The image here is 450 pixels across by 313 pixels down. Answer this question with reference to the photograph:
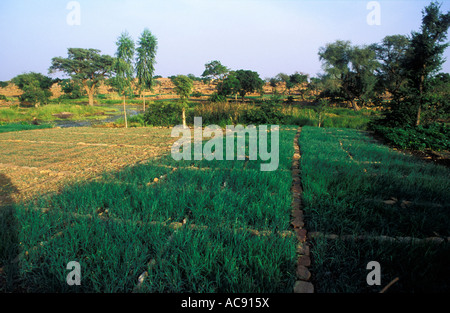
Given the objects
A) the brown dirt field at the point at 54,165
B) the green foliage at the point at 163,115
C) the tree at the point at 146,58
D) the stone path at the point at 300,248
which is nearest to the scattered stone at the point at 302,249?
the stone path at the point at 300,248

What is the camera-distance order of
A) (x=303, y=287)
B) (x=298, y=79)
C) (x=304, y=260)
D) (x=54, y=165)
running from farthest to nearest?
(x=298, y=79) < (x=54, y=165) < (x=304, y=260) < (x=303, y=287)

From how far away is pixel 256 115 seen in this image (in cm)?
1115

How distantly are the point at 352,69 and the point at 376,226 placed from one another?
93.3 ft

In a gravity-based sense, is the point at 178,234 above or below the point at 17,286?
above

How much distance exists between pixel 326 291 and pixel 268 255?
1.18 ft

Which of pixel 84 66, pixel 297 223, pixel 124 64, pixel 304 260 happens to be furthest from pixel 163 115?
pixel 84 66

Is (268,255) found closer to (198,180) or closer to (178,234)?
(178,234)

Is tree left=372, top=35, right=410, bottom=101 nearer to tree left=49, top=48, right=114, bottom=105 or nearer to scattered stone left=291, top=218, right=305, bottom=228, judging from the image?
scattered stone left=291, top=218, right=305, bottom=228

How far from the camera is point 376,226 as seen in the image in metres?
1.86

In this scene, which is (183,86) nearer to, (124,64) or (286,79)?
(124,64)

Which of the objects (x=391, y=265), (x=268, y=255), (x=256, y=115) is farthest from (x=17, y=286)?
(x=256, y=115)

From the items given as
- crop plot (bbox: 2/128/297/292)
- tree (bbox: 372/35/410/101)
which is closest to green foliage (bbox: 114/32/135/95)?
crop plot (bbox: 2/128/297/292)

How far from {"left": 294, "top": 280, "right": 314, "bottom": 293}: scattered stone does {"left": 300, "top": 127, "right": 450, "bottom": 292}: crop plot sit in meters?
0.07
